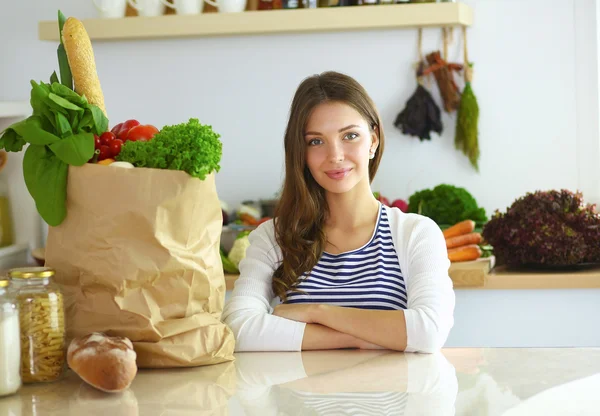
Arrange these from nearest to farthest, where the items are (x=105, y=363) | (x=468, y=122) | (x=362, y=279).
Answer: (x=105, y=363)
(x=362, y=279)
(x=468, y=122)

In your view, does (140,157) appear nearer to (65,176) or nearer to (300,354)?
(65,176)

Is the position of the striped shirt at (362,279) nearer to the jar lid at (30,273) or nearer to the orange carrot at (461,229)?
the jar lid at (30,273)

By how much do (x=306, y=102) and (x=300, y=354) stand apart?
0.61 meters

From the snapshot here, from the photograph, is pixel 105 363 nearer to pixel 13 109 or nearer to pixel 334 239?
pixel 334 239

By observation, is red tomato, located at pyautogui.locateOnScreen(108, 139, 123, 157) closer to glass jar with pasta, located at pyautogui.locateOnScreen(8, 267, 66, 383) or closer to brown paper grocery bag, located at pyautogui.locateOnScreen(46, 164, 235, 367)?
brown paper grocery bag, located at pyautogui.locateOnScreen(46, 164, 235, 367)

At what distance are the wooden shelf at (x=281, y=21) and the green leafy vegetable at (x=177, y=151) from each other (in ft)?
6.53

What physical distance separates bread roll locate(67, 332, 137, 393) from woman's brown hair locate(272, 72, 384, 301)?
2.32 feet

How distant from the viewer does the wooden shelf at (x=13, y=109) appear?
A: 2799 mm

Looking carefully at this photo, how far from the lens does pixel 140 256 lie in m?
1.09

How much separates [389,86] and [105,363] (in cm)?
234

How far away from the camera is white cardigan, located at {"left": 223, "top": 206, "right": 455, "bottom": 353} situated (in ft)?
4.75

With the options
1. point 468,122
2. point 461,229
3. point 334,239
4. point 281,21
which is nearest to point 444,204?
point 461,229

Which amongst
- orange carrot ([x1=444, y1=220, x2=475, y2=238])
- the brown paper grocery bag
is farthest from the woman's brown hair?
orange carrot ([x1=444, y1=220, x2=475, y2=238])

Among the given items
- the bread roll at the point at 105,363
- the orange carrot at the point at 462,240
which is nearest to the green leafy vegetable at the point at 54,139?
the bread roll at the point at 105,363
